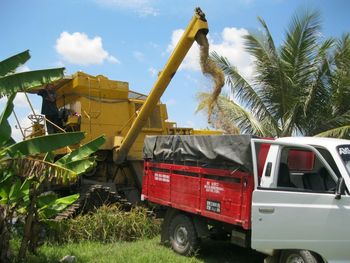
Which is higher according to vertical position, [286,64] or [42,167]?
[286,64]

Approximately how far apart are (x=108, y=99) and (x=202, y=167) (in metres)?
5.82

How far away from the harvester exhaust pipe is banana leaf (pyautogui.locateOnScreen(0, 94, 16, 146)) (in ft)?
13.0

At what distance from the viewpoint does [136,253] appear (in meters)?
8.89

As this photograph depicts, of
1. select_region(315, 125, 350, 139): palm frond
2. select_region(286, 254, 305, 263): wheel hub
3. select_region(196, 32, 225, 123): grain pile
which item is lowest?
select_region(286, 254, 305, 263): wheel hub

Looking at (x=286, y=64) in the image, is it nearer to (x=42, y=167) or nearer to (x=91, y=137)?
(x=91, y=137)

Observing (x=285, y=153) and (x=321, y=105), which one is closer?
(x=285, y=153)

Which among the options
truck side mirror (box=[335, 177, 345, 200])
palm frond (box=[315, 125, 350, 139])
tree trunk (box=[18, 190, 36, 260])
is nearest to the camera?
truck side mirror (box=[335, 177, 345, 200])

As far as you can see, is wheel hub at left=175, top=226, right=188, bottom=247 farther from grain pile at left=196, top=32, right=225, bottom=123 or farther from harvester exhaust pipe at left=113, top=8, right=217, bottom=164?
harvester exhaust pipe at left=113, top=8, right=217, bottom=164

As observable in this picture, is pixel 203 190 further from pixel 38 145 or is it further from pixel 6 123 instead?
pixel 6 123

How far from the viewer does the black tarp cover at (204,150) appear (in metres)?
7.32

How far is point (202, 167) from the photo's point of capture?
328 inches

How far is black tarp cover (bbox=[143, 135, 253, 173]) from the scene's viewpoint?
7.32 meters

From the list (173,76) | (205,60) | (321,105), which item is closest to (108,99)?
(173,76)

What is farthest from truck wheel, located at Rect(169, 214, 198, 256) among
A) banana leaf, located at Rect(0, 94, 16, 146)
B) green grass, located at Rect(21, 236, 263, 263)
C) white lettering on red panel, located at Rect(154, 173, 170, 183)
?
banana leaf, located at Rect(0, 94, 16, 146)
